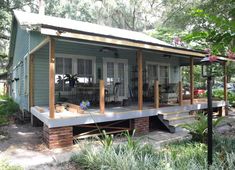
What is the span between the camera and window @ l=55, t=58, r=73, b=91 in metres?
8.66

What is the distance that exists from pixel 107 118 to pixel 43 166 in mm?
2374

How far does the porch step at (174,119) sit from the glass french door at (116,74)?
3.01 metres

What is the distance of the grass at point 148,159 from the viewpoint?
3432mm

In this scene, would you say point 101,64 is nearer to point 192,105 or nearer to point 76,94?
point 76,94

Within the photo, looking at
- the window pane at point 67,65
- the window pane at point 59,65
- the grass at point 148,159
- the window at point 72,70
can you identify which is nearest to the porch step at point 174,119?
the grass at point 148,159

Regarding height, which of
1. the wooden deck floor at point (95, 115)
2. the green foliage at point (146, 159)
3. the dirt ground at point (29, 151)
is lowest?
the dirt ground at point (29, 151)

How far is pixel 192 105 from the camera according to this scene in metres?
8.48

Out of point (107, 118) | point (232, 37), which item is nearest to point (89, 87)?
point (107, 118)

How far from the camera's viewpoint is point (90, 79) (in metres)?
9.48

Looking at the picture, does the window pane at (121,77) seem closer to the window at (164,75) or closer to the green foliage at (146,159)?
the window at (164,75)

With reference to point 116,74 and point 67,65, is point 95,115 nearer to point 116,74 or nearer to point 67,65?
point 67,65

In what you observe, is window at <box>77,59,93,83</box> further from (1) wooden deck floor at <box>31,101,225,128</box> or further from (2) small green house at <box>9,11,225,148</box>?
(1) wooden deck floor at <box>31,101,225,128</box>

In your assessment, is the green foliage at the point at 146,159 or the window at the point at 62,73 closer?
the green foliage at the point at 146,159

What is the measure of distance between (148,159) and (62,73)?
6.08 metres
